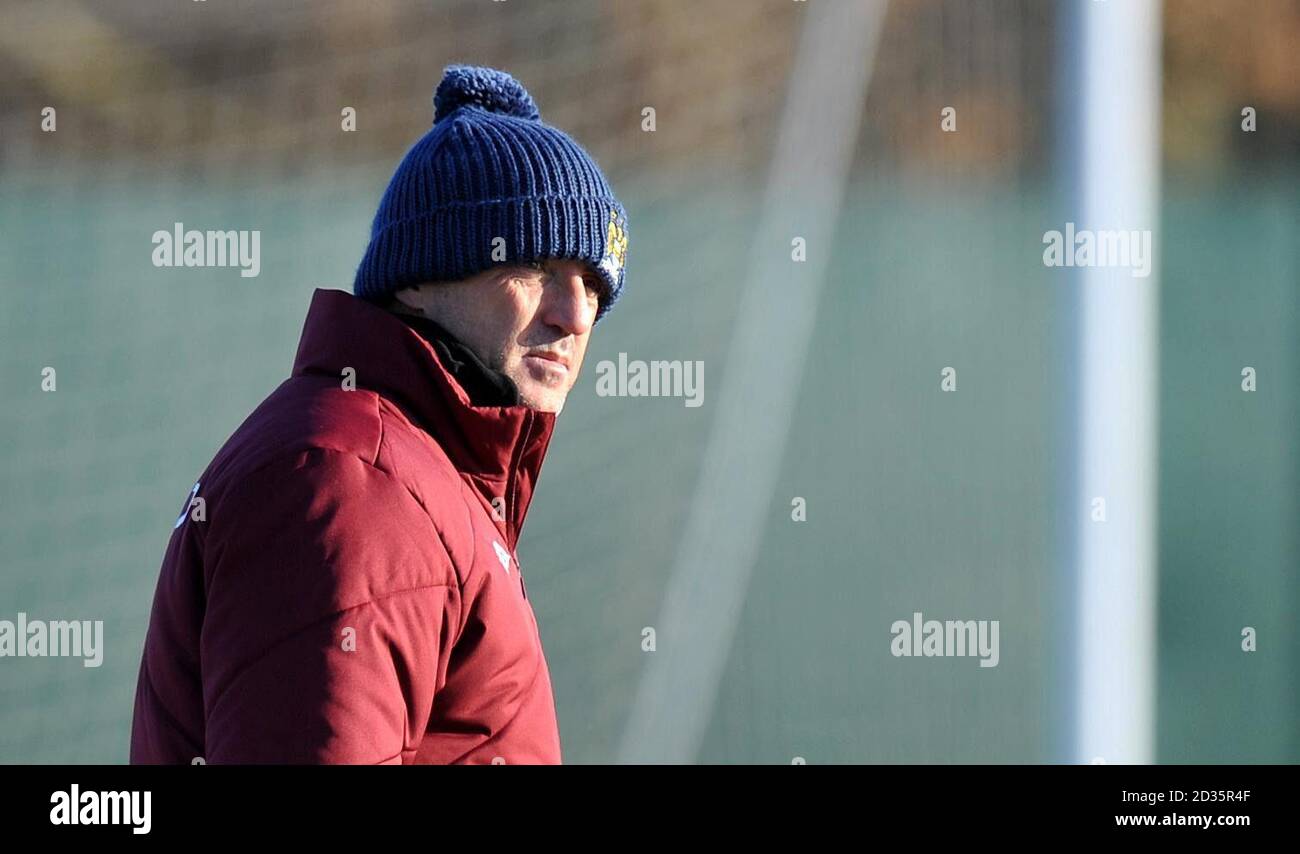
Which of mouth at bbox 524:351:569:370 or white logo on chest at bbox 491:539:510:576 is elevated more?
mouth at bbox 524:351:569:370

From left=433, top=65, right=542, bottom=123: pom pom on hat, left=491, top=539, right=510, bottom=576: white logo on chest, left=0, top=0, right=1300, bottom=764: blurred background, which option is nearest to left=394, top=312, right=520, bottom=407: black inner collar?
left=491, top=539, right=510, bottom=576: white logo on chest

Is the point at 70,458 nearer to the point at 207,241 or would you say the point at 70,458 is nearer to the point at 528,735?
the point at 207,241

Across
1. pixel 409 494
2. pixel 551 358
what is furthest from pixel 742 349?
pixel 409 494

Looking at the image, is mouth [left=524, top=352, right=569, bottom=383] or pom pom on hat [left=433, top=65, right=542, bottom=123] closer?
mouth [left=524, top=352, right=569, bottom=383]

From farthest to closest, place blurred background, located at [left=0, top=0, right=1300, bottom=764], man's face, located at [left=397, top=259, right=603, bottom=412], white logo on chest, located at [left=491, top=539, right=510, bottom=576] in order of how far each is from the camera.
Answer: blurred background, located at [left=0, top=0, right=1300, bottom=764]
man's face, located at [left=397, top=259, right=603, bottom=412]
white logo on chest, located at [left=491, top=539, right=510, bottom=576]

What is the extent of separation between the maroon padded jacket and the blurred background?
2208 mm

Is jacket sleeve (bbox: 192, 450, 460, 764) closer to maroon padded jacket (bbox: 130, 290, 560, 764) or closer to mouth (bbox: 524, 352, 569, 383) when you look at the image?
maroon padded jacket (bbox: 130, 290, 560, 764)

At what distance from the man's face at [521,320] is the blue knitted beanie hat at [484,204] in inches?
0.7

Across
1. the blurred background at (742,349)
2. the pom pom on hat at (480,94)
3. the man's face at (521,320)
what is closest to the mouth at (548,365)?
the man's face at (521,320)

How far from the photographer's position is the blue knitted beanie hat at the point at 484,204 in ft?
4.42

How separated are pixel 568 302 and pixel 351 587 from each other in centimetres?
Answer: 48

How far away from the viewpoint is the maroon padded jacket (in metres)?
0.98
